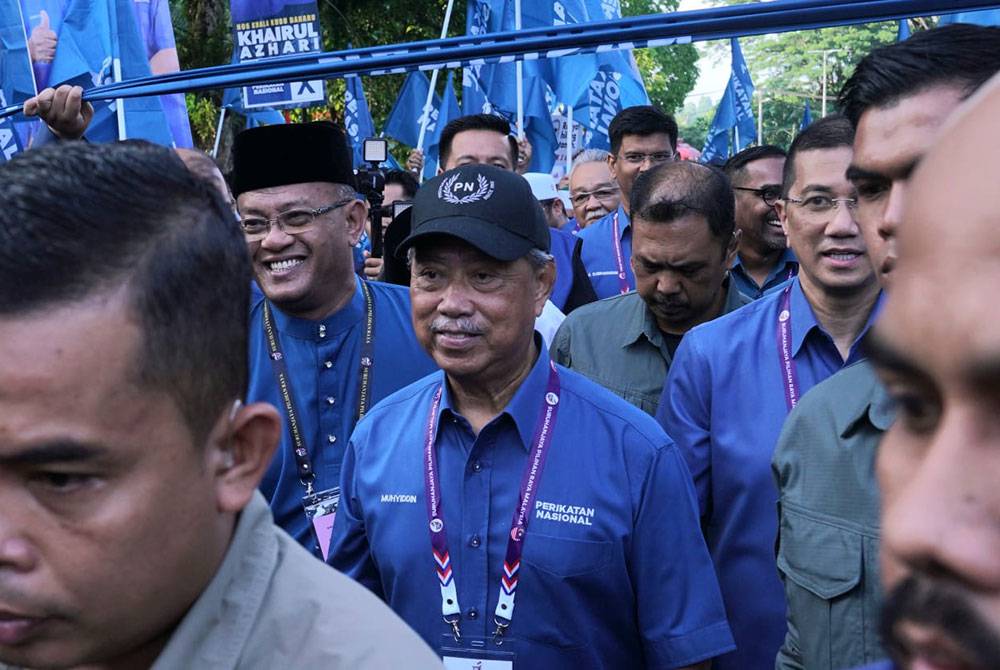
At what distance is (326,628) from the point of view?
5.97 ft

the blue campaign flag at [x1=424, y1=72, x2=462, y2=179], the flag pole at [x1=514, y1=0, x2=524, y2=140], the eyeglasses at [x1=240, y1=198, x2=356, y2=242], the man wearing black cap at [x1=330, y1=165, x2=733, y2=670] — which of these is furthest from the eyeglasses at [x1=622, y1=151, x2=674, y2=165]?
the blue campaign flag at [x1=424, y1=72, x2=462, y2=179]

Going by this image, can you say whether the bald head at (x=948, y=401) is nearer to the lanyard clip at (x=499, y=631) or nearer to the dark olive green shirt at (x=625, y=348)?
the lanyard clip at (x=499, y=631)

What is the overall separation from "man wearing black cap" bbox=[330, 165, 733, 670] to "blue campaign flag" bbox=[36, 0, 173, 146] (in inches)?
179

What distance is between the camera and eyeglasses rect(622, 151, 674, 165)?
7547mm

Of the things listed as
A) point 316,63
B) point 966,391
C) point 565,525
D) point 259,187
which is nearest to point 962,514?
point 966,391

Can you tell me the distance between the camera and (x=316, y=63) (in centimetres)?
358

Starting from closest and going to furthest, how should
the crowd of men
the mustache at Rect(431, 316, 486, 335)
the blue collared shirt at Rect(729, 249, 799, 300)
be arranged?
1. the crowd of men
2. the mustache at Rect(431, 316, 486, 335)
3. the blue collared shirt at Rect(729, 249, 799, 300)

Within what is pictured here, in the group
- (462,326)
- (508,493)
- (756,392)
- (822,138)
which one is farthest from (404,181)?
(508,493)

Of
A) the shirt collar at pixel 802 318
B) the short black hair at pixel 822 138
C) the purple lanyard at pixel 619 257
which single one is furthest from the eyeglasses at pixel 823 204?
the purple lanyard at pixel 619 257

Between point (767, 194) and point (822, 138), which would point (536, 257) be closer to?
point (822, 138)

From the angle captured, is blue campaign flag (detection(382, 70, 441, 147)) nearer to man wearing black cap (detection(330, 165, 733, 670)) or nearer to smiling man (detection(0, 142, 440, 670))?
man wearing black cap (detection(330, 165, 733, 670))

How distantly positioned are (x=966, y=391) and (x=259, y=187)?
3711 mm

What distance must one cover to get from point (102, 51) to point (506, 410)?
18.7 ft

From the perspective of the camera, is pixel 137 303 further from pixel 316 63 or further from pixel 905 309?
pixel 316 63
